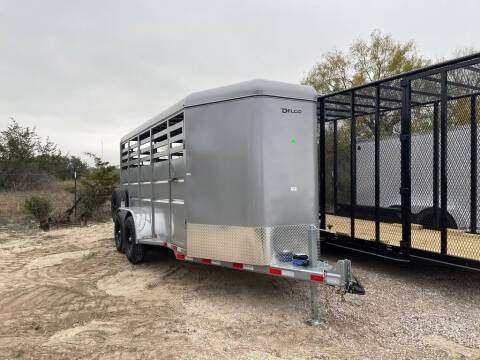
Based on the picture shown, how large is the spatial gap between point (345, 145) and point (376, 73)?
12.5m

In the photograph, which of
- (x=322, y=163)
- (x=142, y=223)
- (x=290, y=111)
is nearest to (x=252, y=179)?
(x=290, y=111)

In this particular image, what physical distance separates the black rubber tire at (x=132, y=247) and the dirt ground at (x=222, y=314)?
18 cm

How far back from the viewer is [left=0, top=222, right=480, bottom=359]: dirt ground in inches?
129

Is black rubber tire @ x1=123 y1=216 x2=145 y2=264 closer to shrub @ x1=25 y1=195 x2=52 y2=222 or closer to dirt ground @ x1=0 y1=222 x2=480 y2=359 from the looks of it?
dirt ground @ x1=0 y1=222 x2=480 y2=359

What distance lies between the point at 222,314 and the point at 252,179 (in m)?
1.61

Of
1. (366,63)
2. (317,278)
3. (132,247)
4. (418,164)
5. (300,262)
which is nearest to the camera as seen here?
(317,278)

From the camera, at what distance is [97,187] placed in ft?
45.7

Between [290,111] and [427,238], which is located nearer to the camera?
[290,111]

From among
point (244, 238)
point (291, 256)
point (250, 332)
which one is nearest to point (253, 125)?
point (244, 238)

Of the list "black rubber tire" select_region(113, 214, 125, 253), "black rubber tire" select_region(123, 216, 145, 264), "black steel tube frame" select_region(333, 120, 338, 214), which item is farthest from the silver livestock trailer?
"black steel tube frame" select_region(333, 120, 338, 214)

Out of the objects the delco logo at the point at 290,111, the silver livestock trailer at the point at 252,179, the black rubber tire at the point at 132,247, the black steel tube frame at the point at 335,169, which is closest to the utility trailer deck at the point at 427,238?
the silver livestock trailer at the point at 252,179

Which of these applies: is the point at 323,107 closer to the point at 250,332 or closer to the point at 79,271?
the point at 250,332

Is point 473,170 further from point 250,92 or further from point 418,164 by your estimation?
point 250,92

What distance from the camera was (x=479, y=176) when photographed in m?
5.78
